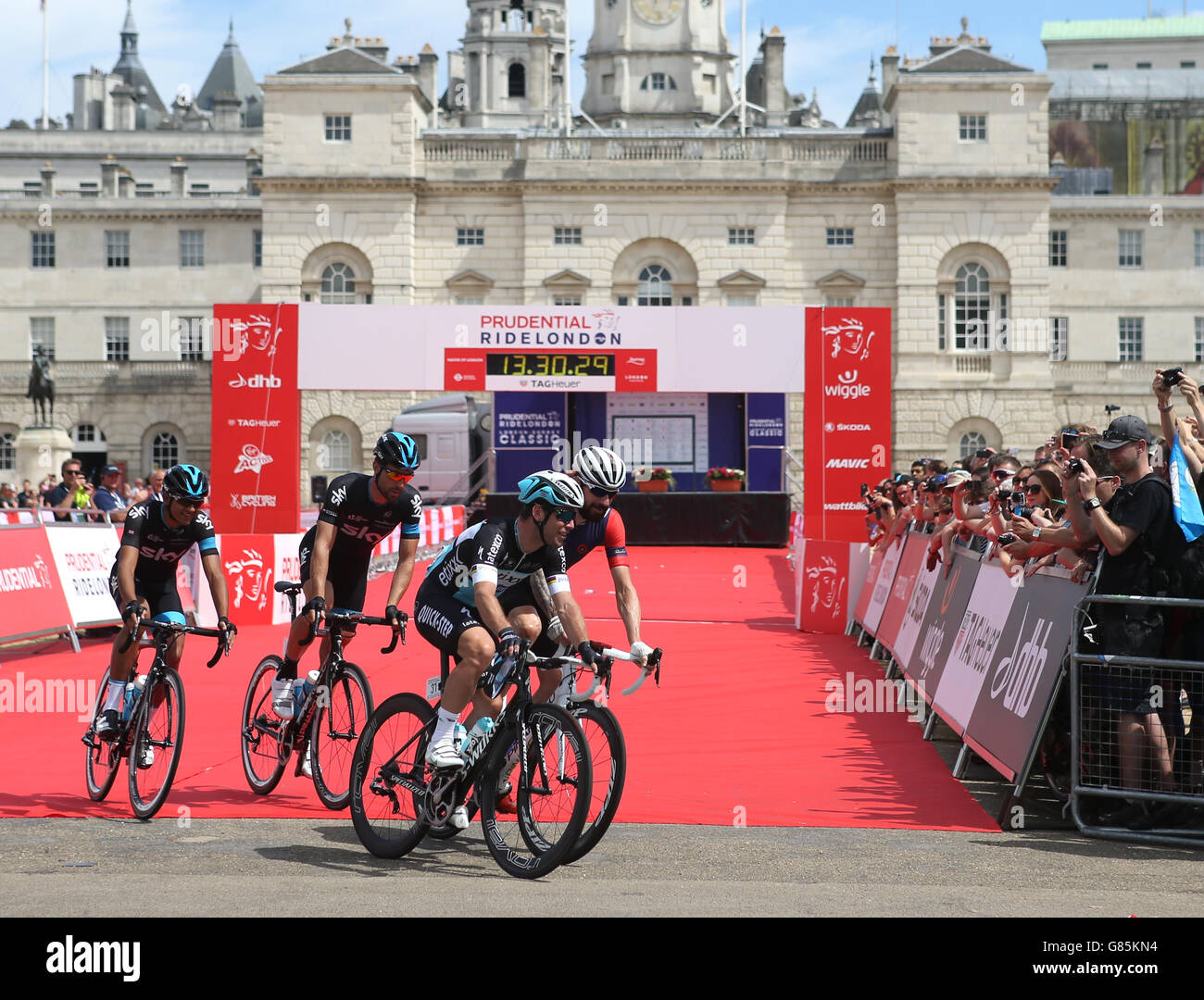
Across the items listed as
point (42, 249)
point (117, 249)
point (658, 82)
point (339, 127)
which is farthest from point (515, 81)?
point (339, 127)

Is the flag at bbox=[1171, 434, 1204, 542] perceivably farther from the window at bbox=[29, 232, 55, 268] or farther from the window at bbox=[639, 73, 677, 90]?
the window at bbox=[639, 73, 677, 90]

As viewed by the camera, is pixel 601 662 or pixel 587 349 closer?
pixel 601 662

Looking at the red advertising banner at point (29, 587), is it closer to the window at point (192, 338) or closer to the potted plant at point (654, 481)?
the potted plant at point (654, 481)

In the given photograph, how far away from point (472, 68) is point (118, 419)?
197ft

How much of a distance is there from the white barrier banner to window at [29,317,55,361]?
55.0 m

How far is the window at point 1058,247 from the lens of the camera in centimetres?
6619

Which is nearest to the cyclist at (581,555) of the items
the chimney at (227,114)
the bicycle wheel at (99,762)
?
the bicycle wheel at (99,762)

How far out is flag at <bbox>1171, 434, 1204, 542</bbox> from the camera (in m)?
8.03

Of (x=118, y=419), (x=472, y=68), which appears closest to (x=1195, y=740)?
(x=118, y=419)

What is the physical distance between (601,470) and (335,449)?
51.5m

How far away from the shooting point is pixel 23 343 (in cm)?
6812

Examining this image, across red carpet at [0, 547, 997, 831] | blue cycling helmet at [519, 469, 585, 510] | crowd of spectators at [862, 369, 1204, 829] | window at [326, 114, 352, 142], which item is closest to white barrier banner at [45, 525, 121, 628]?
red carpet at [0, 547, 997, 831]

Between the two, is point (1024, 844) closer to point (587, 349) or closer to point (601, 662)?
point (601, 662)

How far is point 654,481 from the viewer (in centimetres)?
3497
